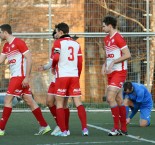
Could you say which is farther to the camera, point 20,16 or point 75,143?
point 20,16

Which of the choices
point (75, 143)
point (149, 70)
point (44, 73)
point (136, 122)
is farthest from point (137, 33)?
point (75, 143)

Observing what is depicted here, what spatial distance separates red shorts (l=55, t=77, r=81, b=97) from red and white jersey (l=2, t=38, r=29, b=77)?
0.68 meters

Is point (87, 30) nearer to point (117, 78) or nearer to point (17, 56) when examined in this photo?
point (17, 56)

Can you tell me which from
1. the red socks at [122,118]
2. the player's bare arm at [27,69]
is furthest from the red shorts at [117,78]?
the player's bare arm at [27,69]

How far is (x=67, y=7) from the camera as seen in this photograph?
69.6 feet

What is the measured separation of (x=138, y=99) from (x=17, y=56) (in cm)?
354

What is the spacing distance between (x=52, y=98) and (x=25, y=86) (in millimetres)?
644

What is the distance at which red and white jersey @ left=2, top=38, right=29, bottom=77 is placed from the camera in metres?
12.4

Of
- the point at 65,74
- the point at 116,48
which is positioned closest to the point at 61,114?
the point at 65,74

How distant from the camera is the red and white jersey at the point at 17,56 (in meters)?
12.4

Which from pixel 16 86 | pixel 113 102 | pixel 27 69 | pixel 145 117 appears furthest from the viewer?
pixel 145 117

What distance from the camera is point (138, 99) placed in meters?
15.0

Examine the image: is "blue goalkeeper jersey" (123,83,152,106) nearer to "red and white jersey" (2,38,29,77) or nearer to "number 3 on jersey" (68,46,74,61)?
"number 3 on jersey" (68,46,74,61)

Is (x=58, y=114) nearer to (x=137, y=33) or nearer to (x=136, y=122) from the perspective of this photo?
(x=136, y=122)
